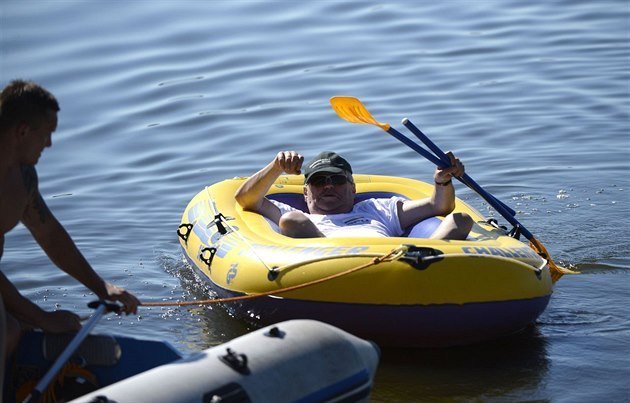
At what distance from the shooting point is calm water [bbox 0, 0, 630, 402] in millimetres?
5996

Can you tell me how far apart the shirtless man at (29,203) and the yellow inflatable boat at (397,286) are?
112 cm

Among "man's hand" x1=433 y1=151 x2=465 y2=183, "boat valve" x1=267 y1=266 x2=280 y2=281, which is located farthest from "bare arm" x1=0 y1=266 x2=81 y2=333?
"man's hand" x1=433 y1=151 x2=465 y2=183

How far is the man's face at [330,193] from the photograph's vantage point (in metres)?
6.57

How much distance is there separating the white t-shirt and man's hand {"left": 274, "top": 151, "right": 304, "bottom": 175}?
0.34m

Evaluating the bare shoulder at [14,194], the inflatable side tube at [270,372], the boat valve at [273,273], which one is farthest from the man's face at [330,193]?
the bare shoulder at [14,194]

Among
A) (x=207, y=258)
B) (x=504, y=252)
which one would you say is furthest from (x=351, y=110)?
(x=504, y=252)

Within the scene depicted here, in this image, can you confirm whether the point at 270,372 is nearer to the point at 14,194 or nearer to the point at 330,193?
the point at 14,194

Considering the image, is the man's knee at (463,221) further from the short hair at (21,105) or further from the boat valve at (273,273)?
the short hair at (21,105)

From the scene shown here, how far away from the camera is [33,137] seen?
13.6ft

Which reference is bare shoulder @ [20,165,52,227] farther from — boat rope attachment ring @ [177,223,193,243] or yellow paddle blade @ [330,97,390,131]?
yellow paddle blade @ [330,97,390,131]

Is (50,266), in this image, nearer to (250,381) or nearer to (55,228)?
(55,228)

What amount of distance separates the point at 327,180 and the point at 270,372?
2.59 metres

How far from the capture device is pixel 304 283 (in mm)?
5562

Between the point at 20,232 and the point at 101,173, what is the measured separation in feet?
4.64
